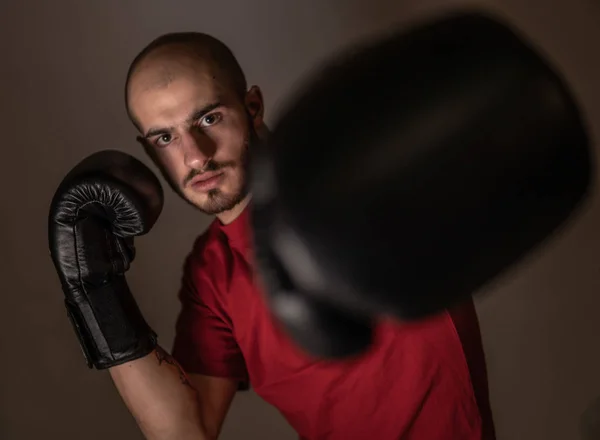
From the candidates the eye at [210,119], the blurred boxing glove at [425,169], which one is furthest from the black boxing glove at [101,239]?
the blurred boxing glove at [425,169]

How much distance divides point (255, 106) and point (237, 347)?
414 mm

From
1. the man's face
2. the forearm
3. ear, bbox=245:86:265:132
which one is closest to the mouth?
the man's face

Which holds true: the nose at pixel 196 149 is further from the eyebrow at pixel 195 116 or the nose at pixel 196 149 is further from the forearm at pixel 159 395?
the forearm at pixel 159 395

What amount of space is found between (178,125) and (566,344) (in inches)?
32.8

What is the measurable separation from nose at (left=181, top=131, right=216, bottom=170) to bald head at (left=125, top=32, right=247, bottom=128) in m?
0.08

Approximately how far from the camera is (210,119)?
0.91m

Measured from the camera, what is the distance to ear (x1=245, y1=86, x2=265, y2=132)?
967mm

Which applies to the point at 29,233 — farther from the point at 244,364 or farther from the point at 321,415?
the point at 321,415

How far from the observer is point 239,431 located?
1271 millimetres

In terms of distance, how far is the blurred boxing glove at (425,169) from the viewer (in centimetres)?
39

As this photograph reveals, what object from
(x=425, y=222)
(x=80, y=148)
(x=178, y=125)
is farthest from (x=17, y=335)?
(x=425, y=222)

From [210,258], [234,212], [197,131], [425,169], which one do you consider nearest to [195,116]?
[197,131]

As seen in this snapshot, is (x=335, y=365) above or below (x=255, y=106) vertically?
below

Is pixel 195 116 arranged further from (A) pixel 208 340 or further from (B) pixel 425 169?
(B) pixel 425 169
